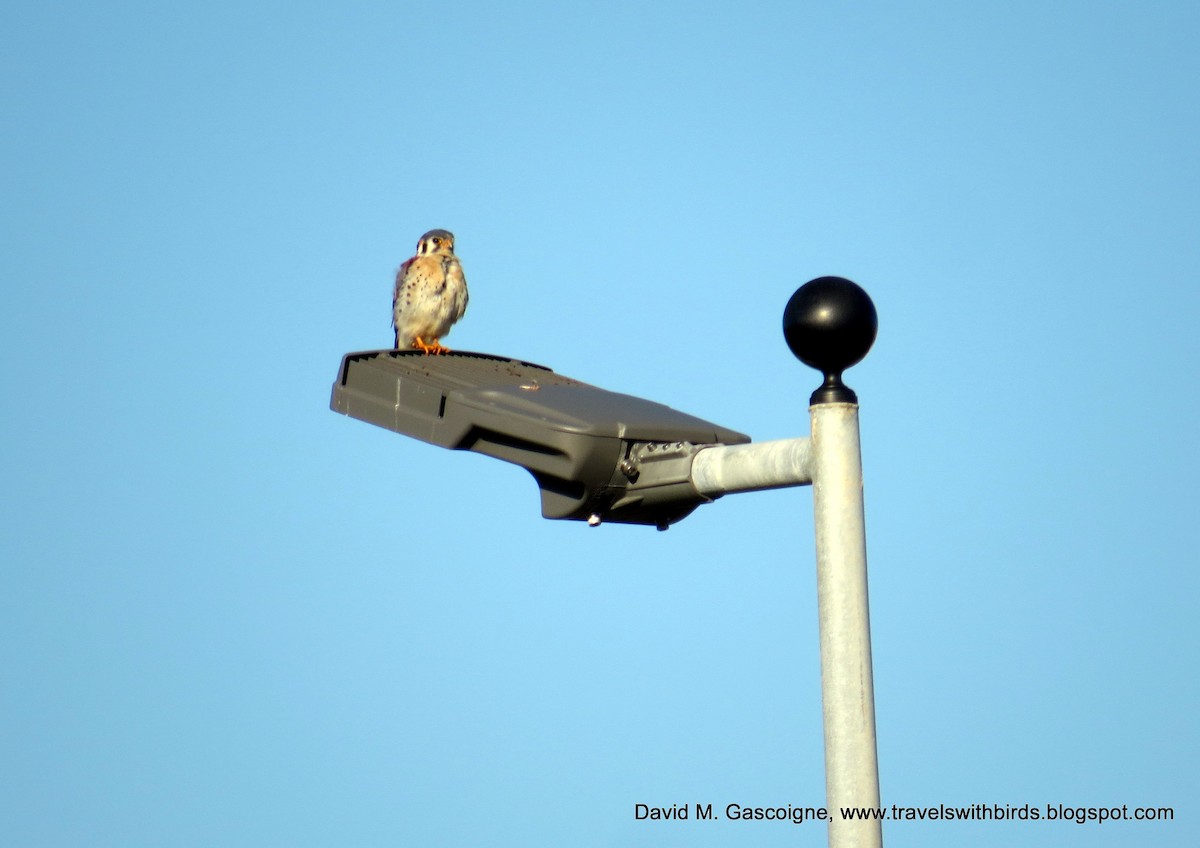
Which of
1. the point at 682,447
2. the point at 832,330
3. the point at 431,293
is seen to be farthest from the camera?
the point at 431,293

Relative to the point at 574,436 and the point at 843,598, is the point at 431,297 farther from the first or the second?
the point at 843,598

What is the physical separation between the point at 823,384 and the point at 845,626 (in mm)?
453

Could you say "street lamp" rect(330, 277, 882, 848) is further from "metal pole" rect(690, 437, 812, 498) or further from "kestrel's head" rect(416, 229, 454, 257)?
"kestrel's head" rect(416, 229, 454, 257)

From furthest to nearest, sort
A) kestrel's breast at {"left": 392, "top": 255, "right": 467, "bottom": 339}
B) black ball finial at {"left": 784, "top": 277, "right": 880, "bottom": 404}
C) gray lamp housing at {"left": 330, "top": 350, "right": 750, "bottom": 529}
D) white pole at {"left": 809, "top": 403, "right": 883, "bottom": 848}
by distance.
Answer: kestrel's breast at {"left": 392, "top": 255, "right": 467, "bottom": 339}, gray lamp housing at {"left": 330, "top": 350, "right": 750, "bottom": 529}, black ball finial at {"left": 784, "top": 277, "right": 880, "bottom": 404}, white pole at {"left": 809, "top": 403, "right": 883, "bottom": 848}

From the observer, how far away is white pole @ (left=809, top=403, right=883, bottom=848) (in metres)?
2.53

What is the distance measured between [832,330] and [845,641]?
1.85 feet

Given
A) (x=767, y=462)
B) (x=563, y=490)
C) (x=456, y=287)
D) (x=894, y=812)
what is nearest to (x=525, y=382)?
(x=563, y=490)

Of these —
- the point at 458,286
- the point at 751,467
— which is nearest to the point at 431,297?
the point at 458,286

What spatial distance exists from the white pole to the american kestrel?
8.52 meters

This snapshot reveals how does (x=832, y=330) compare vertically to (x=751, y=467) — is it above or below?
above

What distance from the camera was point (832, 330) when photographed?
8.80 ft

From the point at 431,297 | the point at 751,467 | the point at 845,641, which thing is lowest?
the point at 845,641

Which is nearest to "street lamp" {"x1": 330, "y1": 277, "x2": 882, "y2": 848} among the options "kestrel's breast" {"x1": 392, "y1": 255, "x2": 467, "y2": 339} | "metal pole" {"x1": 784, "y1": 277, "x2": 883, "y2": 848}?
"metal pole" {"x1": 784, "y1": 277, "x2": 883, "y2": 848}

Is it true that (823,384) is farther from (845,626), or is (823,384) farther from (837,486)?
(845,626)
